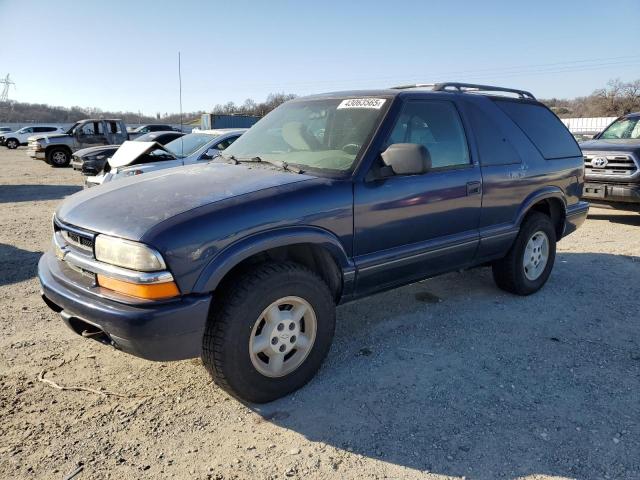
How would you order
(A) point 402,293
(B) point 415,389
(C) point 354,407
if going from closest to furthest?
1. (C) point 354,407
2. (B) point 415,389
3. (A) point 402,293

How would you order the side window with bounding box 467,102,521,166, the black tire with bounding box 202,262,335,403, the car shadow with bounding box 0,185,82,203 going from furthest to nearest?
the car shadow with bounding box 0,185,82,203 → the side window with bounding box 467,102,521,166 → the black tire with bounding box 202,262,335,403

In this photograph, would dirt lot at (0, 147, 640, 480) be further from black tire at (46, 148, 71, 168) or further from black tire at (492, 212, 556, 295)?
black tire at (46, 148, 71, 168)

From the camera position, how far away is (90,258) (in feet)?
8.64

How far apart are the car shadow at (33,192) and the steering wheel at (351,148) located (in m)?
10.0

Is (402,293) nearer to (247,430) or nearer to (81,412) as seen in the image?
(247,430)

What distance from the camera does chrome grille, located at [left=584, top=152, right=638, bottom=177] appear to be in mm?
7965

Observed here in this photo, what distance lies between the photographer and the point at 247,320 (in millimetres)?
2627

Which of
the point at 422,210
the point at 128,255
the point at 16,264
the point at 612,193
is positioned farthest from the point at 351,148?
the point at 612,193

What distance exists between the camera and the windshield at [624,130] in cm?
900

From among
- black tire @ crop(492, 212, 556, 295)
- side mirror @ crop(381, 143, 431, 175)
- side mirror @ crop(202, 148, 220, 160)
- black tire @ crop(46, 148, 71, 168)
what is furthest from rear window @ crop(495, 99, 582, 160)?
black tire @ crop(46, 148, 71, 168)

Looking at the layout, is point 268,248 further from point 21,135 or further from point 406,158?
point 21,135

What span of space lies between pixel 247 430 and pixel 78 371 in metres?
1.36

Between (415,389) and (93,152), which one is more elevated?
(93,152)

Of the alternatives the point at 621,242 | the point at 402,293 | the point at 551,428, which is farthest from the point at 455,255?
the point at 621,242
